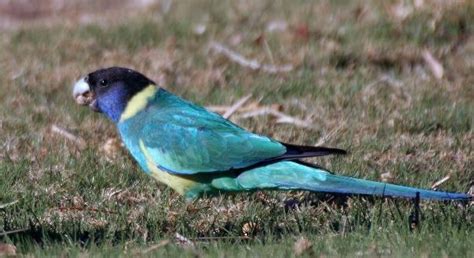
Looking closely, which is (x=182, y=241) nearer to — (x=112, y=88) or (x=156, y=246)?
(x=156, y=246)

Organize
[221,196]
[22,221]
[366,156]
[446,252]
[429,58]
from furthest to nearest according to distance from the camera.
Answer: [429,58], [366,156], [221,196], [22,221], [446,252]

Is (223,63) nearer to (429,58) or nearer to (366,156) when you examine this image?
(429,58)

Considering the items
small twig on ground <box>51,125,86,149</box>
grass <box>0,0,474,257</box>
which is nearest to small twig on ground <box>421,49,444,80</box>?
grass <box>0,0,474,257</box>

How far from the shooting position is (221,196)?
19.4 feet

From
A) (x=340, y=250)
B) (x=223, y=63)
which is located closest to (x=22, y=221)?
(x=340, y=250)

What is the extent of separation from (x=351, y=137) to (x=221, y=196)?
132 cm

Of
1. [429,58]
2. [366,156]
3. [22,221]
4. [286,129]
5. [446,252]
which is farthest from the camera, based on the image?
[429,58]

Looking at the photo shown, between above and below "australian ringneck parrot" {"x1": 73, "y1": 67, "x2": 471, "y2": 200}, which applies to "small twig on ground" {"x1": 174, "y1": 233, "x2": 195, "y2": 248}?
below

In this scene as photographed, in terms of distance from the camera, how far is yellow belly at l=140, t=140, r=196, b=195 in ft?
19.2

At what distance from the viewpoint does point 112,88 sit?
6.32 meters

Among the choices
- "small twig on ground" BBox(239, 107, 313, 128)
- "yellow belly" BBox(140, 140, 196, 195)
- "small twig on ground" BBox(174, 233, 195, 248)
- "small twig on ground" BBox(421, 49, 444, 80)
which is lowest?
"small twig on ground" BBox(174, 233, 195, 248)

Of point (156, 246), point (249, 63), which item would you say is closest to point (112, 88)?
point (156, 246)

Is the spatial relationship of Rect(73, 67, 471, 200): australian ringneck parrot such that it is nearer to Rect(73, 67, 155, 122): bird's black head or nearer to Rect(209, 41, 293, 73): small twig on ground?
Rect(73, 67, 155, 122): bird's black head

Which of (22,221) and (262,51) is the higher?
(262,51)
